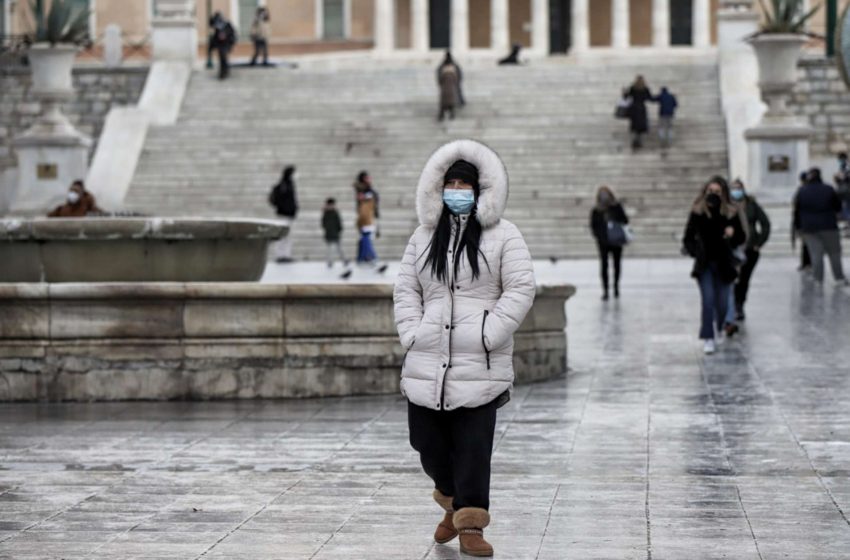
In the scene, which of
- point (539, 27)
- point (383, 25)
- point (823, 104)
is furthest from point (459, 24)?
point (823, 104)

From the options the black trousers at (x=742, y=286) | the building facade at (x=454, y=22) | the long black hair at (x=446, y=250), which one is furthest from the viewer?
the building facade at (x=454, y=22)

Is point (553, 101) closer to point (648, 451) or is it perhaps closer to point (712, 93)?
point (712, 93)

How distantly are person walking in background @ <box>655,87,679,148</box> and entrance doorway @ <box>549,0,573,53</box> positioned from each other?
→ 32.0 meters

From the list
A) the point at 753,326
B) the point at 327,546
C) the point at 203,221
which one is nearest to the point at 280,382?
the point at 203,221

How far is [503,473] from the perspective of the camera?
1005cm

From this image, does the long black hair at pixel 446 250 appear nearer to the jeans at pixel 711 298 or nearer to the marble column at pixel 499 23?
the jeans at pixel 711 298

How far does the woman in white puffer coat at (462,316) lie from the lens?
7.90m

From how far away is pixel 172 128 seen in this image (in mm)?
38375

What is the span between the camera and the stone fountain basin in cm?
1461

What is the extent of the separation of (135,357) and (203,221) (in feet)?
5.76

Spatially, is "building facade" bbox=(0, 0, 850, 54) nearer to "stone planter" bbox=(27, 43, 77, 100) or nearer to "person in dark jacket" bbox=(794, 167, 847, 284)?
"stone planter" bbox=(27, 43, 77, 100)

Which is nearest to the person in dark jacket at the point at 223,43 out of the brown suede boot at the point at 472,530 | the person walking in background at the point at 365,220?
the person walking in background at the point at 365,220

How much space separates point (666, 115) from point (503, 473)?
89.6ft

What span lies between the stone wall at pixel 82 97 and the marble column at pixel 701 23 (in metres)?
27.9
